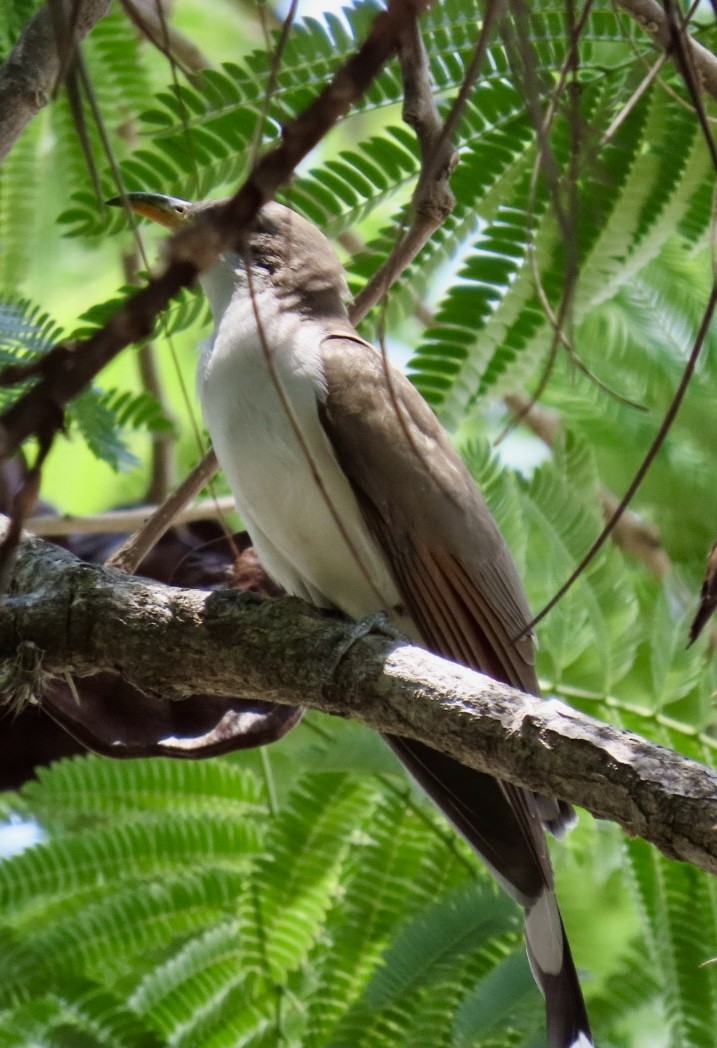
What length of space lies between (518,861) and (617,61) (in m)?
2.49

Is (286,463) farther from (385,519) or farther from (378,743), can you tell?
(378,743)

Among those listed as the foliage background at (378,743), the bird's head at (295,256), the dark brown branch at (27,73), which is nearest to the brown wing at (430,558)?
the foliage background at (378,743)

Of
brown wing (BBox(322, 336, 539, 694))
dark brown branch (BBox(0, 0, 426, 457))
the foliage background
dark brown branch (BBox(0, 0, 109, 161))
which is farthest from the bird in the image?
dark brown branch (BBox(0, 0, 426, 457))

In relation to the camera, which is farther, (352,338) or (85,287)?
(85,287)

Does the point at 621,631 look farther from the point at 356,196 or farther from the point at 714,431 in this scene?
the point at 356,196

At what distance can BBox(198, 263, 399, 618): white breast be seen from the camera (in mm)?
3510

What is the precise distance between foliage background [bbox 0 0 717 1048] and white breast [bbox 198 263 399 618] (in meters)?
0.24

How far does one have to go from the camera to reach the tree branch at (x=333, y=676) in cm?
206

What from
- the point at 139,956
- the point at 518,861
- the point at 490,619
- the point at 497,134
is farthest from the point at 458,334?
the point at 139,956

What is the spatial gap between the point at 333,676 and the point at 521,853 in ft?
3.42

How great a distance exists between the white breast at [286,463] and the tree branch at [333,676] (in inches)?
21.6

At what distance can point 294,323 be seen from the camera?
3.87 meters

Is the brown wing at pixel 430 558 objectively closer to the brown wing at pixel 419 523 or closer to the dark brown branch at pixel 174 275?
the brown wing at pixel 419 523

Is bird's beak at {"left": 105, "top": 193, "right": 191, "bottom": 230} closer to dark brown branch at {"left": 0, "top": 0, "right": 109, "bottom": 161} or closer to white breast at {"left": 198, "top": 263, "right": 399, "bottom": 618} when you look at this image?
white breast at {"left": 198, "top": 263, "right": 399, "bottom": 618}
